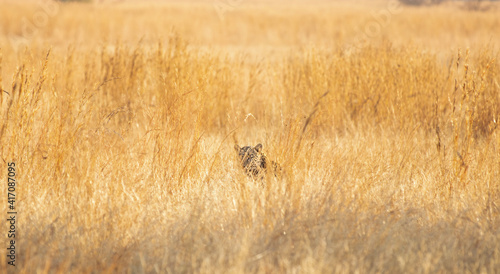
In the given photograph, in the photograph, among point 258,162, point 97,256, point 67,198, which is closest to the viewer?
point 97,256

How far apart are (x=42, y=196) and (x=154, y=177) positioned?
1.81ft

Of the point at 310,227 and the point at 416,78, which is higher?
the point at 416,78

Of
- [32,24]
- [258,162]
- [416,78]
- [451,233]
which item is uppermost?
[32,24]

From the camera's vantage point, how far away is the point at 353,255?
71.3 inches

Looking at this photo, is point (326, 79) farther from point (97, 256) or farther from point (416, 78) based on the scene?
point (97, 256)

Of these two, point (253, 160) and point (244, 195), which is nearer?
point (244, 195)

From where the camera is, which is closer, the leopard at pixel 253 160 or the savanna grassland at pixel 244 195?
the savanna grassland at pixel 244 195

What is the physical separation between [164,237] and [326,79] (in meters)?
2.57

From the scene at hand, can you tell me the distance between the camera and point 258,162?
8.81ft

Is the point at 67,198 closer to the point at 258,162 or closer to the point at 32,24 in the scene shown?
the point at 258,162

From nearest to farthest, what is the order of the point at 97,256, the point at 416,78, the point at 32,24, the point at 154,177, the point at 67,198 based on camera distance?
the point at 97,256
the point at 67,198
the point at 154,177
the point at 416,78
the point at 32,24

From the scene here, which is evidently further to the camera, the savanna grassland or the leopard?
the leopard

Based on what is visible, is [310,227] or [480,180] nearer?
[310,227]

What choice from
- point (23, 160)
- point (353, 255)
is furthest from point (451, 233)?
point (23, 160)
